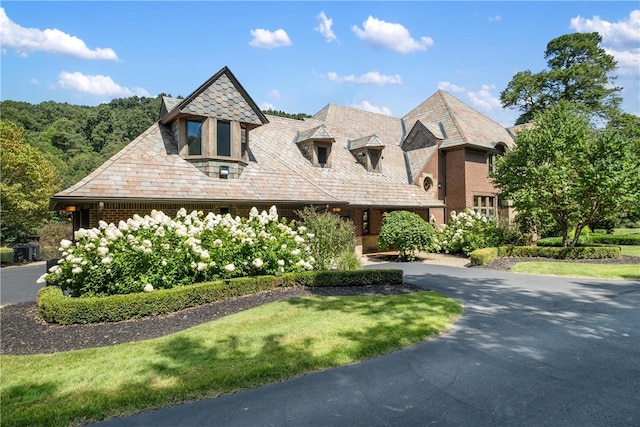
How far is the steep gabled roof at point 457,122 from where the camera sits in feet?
78.8

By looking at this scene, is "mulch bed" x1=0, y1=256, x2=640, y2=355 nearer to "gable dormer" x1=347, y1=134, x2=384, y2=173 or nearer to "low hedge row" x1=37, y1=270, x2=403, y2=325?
"low hedge row" x1=37, y1=270, x2=403, y2=325

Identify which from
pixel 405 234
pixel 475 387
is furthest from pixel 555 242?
pixel 475 387

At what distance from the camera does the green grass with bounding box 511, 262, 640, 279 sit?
13078 mm

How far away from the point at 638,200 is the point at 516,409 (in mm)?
18124

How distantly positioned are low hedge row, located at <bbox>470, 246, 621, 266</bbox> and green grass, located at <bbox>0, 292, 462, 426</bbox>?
837 cm

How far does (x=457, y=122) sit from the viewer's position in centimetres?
2492

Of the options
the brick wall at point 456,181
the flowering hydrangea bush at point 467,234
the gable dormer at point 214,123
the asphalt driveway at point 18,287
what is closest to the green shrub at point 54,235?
the asphalt driveway at point 18,287

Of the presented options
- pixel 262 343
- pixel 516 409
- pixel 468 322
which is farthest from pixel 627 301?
pixel 262 343

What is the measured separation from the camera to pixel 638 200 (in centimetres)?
1669

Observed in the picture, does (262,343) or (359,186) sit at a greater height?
(359,186)

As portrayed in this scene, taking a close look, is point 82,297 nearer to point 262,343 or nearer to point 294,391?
point 262,343

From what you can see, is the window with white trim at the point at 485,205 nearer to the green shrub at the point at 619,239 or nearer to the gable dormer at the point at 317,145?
the green shrub at the point at 619,239

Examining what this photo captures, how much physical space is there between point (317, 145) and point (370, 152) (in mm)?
3756

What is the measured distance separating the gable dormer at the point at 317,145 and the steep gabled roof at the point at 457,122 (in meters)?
8.70
